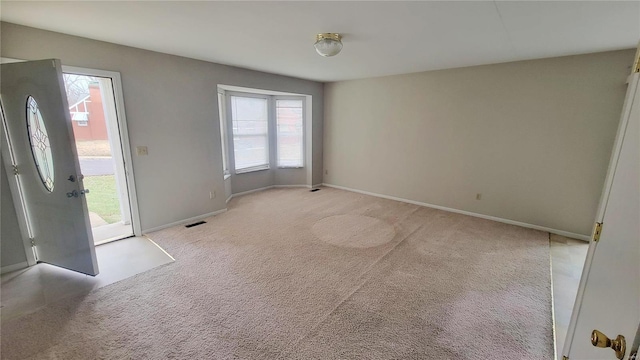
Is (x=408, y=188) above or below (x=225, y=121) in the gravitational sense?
below

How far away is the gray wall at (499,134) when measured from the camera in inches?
129

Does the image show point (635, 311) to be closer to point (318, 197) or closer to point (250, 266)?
point (250, 266)

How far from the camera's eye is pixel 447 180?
177 inches

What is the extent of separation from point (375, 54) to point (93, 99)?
5113 millimetres

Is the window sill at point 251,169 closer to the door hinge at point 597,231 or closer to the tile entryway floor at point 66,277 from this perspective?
the tile entryway floor at point 66,277

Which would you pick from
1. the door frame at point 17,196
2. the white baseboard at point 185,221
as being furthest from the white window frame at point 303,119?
the door frame at point 17,196

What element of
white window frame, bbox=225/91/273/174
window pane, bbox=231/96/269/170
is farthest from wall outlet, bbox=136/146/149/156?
window pane, bbox=231/96/269/170

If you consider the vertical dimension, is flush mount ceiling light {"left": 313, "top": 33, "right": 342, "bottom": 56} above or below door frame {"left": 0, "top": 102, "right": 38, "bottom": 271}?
above

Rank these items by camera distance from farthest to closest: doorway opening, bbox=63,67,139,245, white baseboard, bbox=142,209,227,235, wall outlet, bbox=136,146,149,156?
white baseboard, bbox=142,209,227,235
wall outlet, bbox=136,146,149,156
doorway opening, bbox=63,67,139,245

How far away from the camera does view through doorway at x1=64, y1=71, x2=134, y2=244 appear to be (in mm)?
3270

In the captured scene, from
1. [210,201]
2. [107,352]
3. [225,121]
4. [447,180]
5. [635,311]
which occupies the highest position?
[225,121]

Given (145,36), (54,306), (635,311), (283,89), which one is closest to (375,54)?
(283,89)

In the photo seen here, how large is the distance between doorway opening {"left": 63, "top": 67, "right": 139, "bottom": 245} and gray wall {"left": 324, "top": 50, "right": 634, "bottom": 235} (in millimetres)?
4056

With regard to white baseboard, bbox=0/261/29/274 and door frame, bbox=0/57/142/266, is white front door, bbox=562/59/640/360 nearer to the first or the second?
door frame, bbox=0/57/142/266
